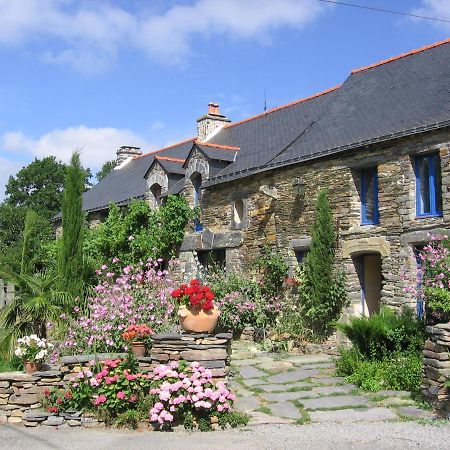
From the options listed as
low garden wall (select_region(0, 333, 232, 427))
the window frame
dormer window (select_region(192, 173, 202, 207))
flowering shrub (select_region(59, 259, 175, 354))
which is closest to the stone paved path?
low garden wall (select_region(0, 333, 232, 427))

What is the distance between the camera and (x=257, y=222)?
14.5 m

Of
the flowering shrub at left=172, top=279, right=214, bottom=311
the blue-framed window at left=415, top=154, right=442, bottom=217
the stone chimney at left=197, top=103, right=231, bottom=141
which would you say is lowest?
the flowering shrub at left=172, top=279, right=214, bottom=311

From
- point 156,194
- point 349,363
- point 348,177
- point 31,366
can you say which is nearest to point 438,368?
point 349,363

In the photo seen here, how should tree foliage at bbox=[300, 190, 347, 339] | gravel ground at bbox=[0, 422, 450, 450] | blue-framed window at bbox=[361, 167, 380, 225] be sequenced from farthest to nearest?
1. tree foliage at bbox=[300, 190, 347, 339]
2. blue-framed window at bbox=[361, 167, 380, 225]
3. gravel ground at bbox=[0, 422, 450, 450]

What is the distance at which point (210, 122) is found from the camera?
20375 millimetres

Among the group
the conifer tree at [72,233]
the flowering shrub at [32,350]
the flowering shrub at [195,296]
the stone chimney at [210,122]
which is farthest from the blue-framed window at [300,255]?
the stone chimney at [210,122]

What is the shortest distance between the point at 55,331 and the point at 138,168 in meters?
15.6

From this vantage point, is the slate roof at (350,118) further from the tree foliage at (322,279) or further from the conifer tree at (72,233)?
the conifer tree at (72,233)

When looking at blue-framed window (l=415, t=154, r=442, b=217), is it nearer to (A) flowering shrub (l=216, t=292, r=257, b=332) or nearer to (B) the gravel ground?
(A) flowering shrub (l=216, t=292, r=257, b=332)

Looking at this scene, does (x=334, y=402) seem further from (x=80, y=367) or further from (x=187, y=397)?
(x=80, y=367)

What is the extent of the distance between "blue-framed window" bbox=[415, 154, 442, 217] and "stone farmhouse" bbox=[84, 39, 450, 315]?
0.02m

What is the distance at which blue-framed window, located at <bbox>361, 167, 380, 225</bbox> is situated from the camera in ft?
39.1

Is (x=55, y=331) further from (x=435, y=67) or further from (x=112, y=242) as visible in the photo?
(x=435, y=67)

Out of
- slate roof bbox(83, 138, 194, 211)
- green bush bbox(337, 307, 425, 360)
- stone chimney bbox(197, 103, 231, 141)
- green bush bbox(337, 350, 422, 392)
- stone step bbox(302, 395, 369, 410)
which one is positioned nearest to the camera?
stone step bbox(302, 395, 369, 410)
